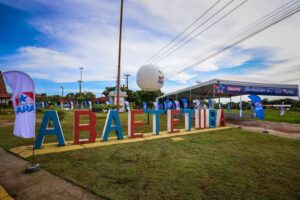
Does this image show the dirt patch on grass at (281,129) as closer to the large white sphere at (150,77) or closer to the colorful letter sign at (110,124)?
the large white sphere at (150,77)

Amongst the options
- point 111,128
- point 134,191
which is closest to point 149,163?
point 134,191

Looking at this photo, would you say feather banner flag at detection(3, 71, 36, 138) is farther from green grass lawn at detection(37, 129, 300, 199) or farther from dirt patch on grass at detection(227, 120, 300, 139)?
dirt patch on grass at detection(227, 120, 300, 139)

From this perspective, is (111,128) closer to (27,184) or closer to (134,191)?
(27,184)

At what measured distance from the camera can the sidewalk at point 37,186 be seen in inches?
116

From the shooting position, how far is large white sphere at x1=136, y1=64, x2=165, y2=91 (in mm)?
11961

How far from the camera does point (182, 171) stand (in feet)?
13.3

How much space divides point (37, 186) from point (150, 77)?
957cm

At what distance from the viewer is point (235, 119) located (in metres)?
18.6

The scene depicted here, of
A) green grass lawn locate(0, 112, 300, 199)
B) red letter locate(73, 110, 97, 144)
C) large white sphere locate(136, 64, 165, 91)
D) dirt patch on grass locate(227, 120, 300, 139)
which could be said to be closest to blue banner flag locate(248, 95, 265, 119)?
dirt patch on grass locate(227, 120, 300, 139)

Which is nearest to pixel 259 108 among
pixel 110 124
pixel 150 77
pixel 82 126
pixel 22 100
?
pixel 150 77

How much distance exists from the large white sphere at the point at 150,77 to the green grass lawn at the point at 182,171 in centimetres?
661

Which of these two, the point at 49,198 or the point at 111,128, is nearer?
the point at 49,198

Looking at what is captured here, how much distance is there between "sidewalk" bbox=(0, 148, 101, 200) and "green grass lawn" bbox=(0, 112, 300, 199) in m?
0.19

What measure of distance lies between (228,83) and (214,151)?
398 inches
